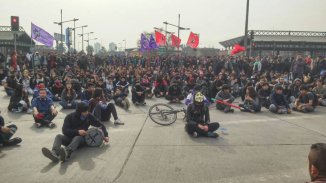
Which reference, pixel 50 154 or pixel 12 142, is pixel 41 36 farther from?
pixel 50 154

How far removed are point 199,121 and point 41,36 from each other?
67.9ft

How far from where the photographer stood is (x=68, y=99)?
13.7 metres

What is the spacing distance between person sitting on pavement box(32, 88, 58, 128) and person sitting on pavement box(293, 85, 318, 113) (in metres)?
8.98

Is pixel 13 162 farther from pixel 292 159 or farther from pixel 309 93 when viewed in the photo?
pixel 309 93

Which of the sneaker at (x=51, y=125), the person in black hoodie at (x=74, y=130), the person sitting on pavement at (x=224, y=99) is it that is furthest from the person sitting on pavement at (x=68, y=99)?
the person in black hoodie at (x=74, y=130)

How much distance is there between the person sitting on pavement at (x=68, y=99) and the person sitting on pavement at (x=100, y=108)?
2.83 m

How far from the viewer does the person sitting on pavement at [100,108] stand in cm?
1081

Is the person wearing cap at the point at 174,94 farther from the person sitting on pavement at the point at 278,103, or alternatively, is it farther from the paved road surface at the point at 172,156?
the paved road surface at the point at 172,156

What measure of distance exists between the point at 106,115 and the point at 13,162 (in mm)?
4480

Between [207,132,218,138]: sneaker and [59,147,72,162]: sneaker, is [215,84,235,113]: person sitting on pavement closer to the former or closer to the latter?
[207,132,218,138]: sneaker

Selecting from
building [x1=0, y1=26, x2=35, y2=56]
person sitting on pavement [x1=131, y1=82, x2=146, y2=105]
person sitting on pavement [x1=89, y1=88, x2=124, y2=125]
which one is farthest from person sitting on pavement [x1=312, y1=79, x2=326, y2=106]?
building [x1=0, y1=26, x2=35, y2=56]

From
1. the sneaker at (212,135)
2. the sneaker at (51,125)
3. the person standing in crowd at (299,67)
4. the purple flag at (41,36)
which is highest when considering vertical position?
the purple flag at (41,36)

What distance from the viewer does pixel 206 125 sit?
9.09 m

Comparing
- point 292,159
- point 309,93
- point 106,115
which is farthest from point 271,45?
point 292,159
